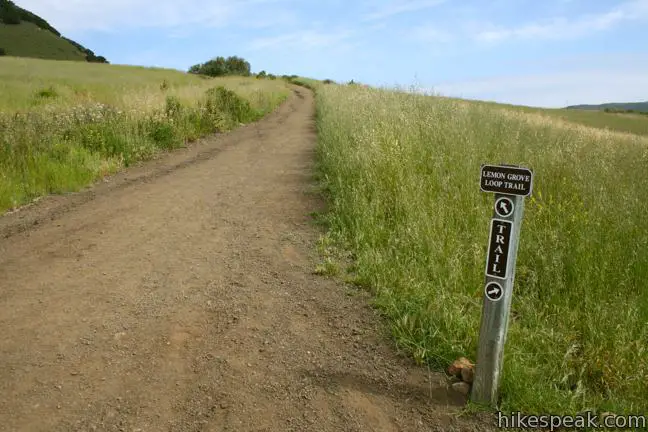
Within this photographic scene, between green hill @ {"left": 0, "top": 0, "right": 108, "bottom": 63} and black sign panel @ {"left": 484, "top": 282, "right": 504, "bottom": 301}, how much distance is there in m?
69.3

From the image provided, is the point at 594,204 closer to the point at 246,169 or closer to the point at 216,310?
the point at 216,310

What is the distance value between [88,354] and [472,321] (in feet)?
8.96

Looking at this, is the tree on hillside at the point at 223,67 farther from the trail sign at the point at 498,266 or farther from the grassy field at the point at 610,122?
the trail sign at the point at 498,266

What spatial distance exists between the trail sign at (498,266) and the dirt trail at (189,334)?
0.96ft

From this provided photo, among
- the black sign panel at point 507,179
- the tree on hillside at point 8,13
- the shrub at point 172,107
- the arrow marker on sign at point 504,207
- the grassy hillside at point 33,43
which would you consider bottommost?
the arrow marker on sign at point 504,207

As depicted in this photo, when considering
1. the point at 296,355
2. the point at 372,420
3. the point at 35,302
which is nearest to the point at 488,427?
the point at 372,420

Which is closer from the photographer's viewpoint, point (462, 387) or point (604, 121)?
point (462, 387)

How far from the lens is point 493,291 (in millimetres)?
2477

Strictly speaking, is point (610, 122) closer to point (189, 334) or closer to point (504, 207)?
point (504, 207)

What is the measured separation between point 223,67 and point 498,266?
198 feet

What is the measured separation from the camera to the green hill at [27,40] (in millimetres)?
60516

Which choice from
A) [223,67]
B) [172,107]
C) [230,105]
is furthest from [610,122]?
[223,67]

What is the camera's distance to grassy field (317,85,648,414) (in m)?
2.84

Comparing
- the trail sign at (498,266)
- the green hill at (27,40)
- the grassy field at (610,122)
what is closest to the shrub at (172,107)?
the trail sign at (498,266)
